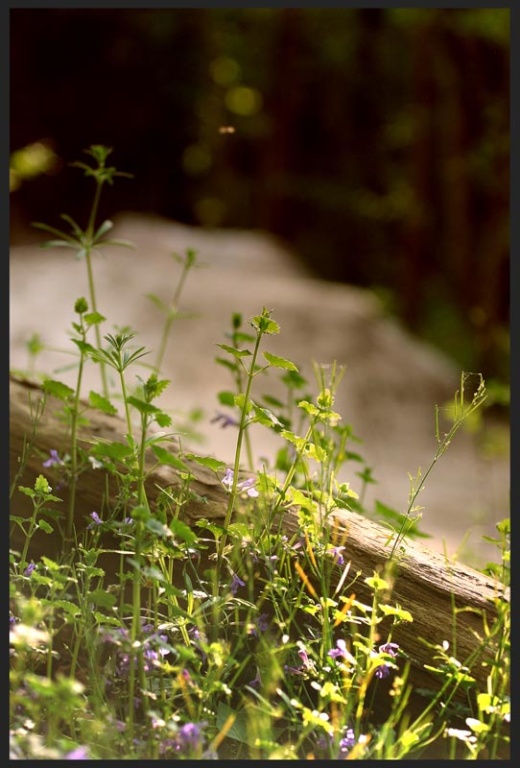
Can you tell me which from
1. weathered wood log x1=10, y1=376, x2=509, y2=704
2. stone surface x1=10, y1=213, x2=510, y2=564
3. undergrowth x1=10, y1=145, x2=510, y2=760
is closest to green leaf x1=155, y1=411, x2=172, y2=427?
undergrowth x1=10, y1=145, x2=510, y2=760

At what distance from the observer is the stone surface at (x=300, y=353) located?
201 inches

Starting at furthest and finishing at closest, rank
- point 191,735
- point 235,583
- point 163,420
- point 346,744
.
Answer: point 235,583, point 163,420, point 346,744, point 191,735

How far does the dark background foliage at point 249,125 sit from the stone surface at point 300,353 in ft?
10.9

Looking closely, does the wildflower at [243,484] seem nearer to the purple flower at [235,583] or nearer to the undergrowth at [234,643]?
the undergrowth at [234,643]

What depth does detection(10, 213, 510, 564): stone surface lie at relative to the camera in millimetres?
5105

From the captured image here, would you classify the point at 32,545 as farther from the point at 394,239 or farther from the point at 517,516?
the point at 394,239

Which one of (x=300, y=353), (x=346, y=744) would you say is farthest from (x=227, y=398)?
(x=300, y=353)

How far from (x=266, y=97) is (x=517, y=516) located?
15.0 m

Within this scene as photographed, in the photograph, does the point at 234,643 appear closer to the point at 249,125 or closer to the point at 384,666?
the point at 384,666

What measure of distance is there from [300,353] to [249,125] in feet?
36.1

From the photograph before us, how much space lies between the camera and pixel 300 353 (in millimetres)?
6766

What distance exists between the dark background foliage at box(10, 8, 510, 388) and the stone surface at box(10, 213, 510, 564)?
3311 millimetres

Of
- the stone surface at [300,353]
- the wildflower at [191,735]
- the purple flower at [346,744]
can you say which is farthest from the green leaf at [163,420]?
the stone surface at [300,353]

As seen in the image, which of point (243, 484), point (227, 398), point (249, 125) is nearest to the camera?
point (243, 484)
